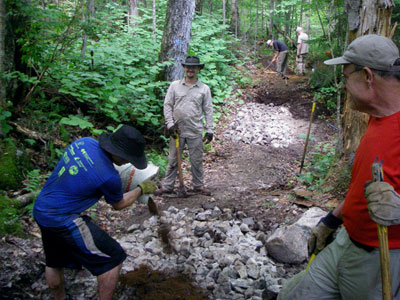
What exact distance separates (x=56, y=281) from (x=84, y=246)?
2.18 ft

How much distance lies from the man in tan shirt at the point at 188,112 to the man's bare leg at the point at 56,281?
3.31 m

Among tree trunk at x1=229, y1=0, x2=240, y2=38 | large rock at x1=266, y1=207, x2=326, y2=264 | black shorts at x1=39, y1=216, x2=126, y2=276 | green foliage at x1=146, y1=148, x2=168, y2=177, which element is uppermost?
tree trunk at x1=229, y1=0, x2=240, y2=38

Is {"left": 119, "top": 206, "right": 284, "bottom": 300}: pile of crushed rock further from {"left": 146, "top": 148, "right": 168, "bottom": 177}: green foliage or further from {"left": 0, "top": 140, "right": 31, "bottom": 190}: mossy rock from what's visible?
{"left": 0, "top": 140, "right": 31, "bottom": 190}: mossy rock

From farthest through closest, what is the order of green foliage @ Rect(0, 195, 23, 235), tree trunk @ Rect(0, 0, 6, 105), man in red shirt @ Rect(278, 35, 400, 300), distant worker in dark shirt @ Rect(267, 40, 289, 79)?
distant worker in dark shirt @ Rect(267, 40, 289, 79) → tree trunk @ Rect(0, 0, 6, 105) → green foliage @ Rect(0, 195, 23, 235) → man in red shirt @ Rect(278, 35, 400, 300)

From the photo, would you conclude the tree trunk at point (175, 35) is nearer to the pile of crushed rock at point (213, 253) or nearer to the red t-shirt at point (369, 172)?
the pile of crushed rock at point (213, 253)

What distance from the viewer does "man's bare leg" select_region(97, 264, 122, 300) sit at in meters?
2.87

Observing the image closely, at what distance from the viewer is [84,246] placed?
2764mm

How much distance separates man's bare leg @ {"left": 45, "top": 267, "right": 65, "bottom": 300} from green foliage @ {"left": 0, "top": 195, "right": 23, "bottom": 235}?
1.33 metres

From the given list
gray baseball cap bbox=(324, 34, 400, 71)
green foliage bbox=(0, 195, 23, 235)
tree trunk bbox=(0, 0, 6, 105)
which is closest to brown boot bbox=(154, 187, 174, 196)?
green foliage bbox=(0, 195, 23, 235)

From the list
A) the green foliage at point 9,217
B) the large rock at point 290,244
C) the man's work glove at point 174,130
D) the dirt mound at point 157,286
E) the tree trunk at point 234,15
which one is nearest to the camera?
the dirt mound at point 157,286

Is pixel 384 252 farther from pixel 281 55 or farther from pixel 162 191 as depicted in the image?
pixel 281 55

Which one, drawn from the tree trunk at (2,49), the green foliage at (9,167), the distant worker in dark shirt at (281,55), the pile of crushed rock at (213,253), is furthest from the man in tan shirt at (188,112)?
the distant worker in dark shirt at (281,55)

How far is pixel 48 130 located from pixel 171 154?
7.81 feet

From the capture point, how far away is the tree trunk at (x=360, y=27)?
496 cm
